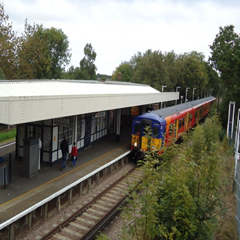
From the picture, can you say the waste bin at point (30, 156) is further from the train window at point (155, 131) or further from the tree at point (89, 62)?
the tree at point (89, 62)

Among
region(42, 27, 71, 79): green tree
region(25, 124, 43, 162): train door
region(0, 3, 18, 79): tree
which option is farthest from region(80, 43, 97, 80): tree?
region(25, 124, 43, 162): train door

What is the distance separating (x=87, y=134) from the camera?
1599cm

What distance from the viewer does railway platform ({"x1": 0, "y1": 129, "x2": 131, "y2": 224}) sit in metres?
8.32

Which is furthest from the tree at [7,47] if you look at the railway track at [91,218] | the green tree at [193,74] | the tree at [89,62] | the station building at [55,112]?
the tree at [89,62]

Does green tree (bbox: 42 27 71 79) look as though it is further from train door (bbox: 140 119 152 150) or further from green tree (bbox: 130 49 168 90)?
train door (bbox: 140 119 152 150)

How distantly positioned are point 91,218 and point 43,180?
2766 mm

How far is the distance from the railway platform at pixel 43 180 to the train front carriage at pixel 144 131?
1.33 metres

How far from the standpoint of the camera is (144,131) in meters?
14.9

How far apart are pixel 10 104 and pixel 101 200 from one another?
5.48 m

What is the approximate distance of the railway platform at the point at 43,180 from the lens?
27.3 ft

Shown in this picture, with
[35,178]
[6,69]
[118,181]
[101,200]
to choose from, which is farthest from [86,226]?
[6,69]

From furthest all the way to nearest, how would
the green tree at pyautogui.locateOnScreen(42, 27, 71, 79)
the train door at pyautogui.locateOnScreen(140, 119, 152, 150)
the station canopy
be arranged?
the green tree at pyautogui.locateOnScreen(42, 27, 71, 79) → the train door at pyautogui.locateOnScreen(140, 119, 152, 150) → the station canopy

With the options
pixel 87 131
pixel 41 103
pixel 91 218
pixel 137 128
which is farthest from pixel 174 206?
pixel 87 131

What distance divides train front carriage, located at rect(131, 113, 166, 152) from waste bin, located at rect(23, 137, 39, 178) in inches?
230
